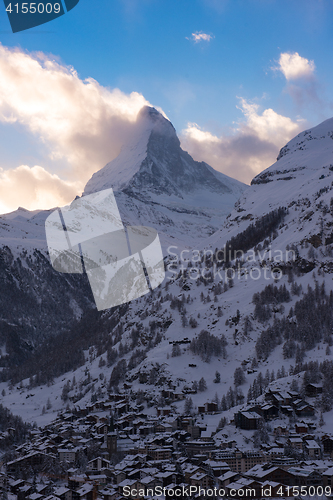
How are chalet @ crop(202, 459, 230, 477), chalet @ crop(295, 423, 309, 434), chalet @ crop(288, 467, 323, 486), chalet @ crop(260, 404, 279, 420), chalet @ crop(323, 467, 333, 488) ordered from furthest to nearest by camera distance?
chalet @ crop(260, 404, 279, 420)
chalet @ crop(295, 423, 309, 434)
chalet @ crop(202, 459, 230, 477)
chalet @ crop(288, 467, 323, 486)
chalet @ crop(323, 467, 333, 488)

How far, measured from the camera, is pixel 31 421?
14800 cm

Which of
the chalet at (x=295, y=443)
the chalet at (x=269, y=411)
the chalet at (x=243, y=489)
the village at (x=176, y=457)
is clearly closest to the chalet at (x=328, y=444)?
the village at (x=176, y=457)

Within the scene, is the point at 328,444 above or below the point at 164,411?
below

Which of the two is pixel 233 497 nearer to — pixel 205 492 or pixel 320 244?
pixel 205 492

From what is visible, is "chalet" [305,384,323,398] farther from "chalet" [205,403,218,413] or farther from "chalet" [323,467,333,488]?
"chalet" [323,467,333,488]

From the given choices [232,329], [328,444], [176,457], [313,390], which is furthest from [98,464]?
[232,329]

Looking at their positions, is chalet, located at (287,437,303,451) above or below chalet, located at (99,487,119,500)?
above

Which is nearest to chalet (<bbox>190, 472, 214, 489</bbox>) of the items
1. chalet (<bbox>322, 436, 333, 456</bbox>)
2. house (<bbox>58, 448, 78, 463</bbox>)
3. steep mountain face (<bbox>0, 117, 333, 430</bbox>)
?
chalet (<bbox>322, 436, 333, 456</bbox>)

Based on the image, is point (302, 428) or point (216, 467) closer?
point (216, 467)

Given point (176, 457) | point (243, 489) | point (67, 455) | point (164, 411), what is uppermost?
point (164, 411)

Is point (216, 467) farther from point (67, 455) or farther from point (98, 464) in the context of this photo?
point (67, 455)

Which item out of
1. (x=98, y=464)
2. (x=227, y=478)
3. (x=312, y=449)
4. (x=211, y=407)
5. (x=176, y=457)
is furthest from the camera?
(x=211, y=407)

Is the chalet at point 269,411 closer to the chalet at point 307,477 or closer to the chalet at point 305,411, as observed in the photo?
the chalet at point 305,411

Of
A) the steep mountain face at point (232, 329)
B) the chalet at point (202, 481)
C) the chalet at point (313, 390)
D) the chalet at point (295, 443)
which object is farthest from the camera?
the steep mountain face at point (232, 329)
